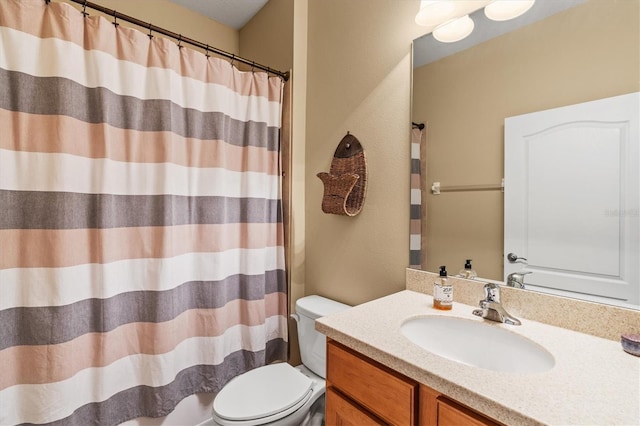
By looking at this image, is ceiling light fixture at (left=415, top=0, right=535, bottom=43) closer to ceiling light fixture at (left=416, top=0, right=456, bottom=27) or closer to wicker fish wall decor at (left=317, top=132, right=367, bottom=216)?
ceiling light fixture at (left=416, top=0, right=456, bottom=27)

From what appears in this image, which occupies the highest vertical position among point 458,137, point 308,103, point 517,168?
point 308,103

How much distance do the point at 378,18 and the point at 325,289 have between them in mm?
1513

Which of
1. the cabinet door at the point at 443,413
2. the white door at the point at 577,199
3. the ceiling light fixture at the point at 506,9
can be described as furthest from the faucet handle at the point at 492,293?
the ceiling light fixture at the point at 506,9

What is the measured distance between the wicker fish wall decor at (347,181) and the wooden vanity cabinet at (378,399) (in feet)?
2.56

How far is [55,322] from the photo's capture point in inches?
46.1

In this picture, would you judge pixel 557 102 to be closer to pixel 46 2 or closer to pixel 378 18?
pixel 378 18

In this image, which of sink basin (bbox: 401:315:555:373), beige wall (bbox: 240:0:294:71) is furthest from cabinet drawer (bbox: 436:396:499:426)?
beige wall (bbox: 240:0:294:71)

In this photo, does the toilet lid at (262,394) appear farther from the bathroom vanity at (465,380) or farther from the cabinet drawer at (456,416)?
the cabinet drawer at (456,416)

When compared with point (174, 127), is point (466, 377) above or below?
below

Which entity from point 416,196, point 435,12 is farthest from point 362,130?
point 435,12

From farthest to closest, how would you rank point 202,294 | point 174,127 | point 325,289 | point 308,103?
point 308,103, point 325,289, point 202,294, point 174,127

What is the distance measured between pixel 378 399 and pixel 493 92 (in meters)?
1.15

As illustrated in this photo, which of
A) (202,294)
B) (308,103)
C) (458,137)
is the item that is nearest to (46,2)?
(308,103)

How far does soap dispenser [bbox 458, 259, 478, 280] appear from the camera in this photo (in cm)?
117
